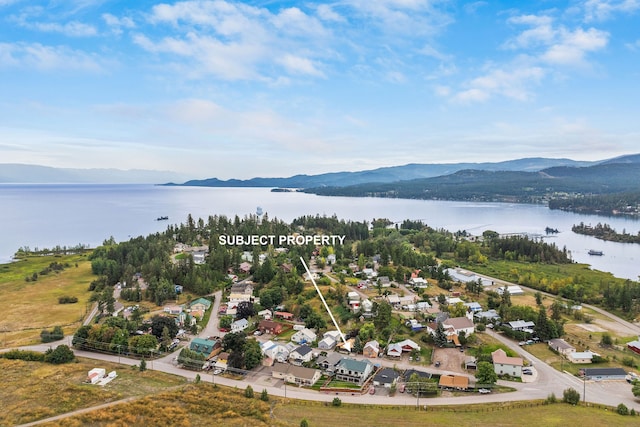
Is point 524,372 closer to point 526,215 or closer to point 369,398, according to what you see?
point 369,398

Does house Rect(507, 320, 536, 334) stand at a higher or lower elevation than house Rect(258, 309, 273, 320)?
higher

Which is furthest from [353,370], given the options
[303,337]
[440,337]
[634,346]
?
[634,346]

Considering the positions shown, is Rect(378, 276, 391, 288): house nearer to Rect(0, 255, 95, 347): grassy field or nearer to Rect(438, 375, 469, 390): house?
Rect(438, 375, 469, 390): house

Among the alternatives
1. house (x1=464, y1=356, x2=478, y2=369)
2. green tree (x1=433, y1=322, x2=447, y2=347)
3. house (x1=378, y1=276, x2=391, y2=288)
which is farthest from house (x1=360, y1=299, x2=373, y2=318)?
house (x1=464, y1=356, x2=478, y2=369)

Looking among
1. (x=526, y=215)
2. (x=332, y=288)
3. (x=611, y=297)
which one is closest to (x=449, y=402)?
(x=332, y=288)

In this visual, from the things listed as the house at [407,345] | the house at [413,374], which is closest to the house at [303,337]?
the house at [407,345]

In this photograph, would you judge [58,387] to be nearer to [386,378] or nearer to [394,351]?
[386,378]
